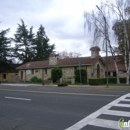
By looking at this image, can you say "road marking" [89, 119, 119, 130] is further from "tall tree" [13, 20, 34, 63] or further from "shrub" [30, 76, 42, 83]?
"tall tree" [13, 20, 34, 63]

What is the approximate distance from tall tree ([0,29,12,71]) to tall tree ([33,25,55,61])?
36.7 ft

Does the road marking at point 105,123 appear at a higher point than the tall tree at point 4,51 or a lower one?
lower

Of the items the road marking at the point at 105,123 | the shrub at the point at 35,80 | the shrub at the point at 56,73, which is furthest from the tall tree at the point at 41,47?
the road marking at the point at 105,123

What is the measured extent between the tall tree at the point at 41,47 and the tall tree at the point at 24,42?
1763 millimetres

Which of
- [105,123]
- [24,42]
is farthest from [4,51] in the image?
[105,123]

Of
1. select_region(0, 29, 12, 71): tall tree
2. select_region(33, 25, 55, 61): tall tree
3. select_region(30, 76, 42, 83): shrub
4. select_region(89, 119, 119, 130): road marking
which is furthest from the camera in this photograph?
select_region(33, 25, 55, 61): tall tree

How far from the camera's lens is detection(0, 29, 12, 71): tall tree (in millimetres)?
48562

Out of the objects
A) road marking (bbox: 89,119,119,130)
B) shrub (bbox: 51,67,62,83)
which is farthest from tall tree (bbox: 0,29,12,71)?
road marking (bbox: 89,119,119,130)

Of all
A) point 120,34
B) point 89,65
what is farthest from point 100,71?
point 120,34

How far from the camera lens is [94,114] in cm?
718

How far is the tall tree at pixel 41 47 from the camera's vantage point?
205ft

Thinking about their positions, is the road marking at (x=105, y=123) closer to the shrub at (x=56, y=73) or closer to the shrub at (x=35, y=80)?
the shrub at (x=56, y=73)

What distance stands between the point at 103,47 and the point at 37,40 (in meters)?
40.0

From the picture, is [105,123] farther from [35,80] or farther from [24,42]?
[24,42]
